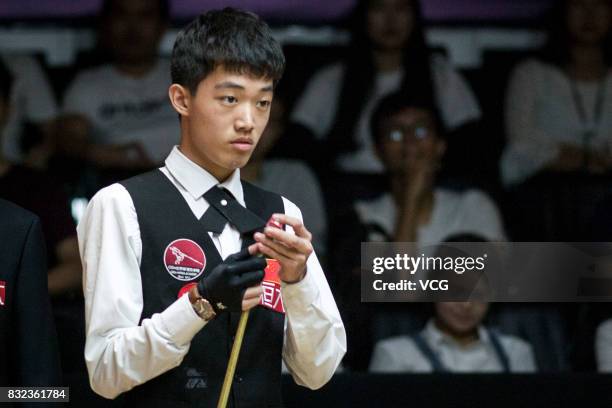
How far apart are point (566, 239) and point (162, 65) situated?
1.77 meters

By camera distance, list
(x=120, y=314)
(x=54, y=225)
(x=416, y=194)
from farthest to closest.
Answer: (x=416, y=194), (x=54, y=225), (x=120, y=314)

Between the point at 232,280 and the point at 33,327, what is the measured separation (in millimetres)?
561

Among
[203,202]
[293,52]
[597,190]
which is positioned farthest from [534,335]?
[203,202]

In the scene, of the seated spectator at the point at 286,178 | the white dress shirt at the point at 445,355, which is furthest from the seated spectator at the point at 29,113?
the white dress shirt at the point at 445,355

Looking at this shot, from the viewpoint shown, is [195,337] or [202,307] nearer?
[202,307]

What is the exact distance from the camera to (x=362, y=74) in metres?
4.88

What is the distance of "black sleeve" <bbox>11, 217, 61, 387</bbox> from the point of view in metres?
2.47

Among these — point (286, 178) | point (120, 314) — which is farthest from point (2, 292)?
point (286, 178)

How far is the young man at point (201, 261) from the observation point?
7.34ft

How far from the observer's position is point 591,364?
13.6 feet

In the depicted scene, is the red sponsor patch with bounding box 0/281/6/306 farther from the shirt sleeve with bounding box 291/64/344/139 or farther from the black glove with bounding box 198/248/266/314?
the shirt sleeve with bounding box 291/64/344/139

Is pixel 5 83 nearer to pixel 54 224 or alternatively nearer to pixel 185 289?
pixel 54 224

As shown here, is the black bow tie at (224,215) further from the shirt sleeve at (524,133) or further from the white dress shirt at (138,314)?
the shirt sleeve at (524,133)

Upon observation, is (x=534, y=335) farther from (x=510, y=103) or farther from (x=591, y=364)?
(x=510, y=103)
